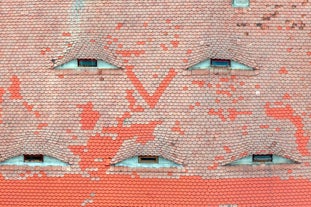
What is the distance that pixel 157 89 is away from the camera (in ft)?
105

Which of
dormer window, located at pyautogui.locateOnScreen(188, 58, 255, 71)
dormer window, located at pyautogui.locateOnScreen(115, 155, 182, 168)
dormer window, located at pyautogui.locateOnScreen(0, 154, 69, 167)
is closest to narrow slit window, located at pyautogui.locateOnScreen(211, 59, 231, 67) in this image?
dormer window, located at pyautogui.locateOnScreen(188, 58, 255, 71)

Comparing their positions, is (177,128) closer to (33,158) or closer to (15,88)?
(33,158)

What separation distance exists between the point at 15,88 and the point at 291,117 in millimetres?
17297

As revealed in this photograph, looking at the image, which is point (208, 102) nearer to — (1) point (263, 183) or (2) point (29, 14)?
(1) point (263, 183)

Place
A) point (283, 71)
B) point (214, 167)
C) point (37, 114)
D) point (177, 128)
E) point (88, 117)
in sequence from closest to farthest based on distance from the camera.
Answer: point (214, 167) < point (177, 128) < point (88, 117) < point (37, 114) < point (283, 71)

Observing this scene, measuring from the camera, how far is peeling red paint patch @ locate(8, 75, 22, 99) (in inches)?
1280

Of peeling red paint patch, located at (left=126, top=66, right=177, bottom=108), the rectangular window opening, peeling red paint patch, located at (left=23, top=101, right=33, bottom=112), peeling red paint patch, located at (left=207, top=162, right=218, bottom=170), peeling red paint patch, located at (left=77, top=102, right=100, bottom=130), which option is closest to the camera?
peeling red paint patch, located at (left=207, top=162, right=218, bottom=170)

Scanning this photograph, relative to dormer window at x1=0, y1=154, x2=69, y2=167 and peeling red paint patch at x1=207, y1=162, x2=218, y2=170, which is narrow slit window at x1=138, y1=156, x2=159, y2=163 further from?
dormer window at x1=0, y1=154, x2=69, y2=167

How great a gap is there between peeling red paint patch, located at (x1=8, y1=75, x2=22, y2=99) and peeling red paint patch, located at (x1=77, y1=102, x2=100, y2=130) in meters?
4.05

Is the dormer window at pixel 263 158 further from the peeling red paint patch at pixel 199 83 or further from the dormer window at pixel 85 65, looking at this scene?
the dormer window at pixel 85 65

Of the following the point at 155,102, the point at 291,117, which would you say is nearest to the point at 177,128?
the point at 155,102

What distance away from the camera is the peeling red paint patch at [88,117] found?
31.5 m

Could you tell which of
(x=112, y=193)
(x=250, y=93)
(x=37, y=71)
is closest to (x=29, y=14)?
(x=37, y=71)

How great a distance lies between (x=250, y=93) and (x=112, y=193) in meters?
10.4
